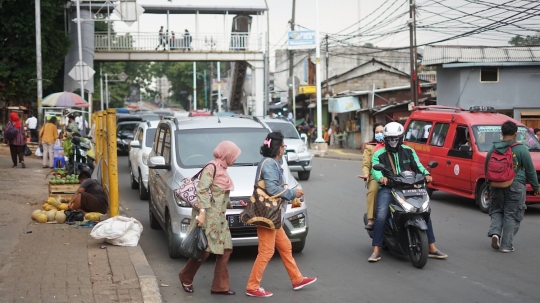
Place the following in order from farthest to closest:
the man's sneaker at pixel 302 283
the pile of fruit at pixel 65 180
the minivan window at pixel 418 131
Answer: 1. the minivan window at pixel 418 131
2. the pile of fruit at pixel 65 180
3. the man's sneaker at pixel 302 283

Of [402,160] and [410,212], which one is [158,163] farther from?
[410,212]

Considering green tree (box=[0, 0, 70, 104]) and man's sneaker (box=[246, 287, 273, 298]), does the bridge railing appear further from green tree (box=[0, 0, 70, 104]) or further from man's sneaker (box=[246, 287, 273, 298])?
man's sneaker (box=[246, 287, 273, 298])

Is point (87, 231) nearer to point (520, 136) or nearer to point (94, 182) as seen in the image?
point (94, 182)

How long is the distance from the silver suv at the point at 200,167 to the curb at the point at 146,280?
654 mm

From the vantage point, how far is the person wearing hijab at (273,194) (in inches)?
275

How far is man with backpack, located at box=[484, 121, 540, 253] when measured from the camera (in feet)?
30.7

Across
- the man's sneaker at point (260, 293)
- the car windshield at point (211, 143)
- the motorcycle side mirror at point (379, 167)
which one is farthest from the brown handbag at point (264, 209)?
the car windshield at point (211, 143)

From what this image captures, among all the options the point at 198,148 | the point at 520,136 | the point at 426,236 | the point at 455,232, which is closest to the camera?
the point at 426,236

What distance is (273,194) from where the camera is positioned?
6.97 m

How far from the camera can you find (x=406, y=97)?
40.6 metres

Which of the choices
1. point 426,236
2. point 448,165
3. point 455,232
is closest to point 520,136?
point 448,165

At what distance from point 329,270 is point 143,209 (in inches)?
271

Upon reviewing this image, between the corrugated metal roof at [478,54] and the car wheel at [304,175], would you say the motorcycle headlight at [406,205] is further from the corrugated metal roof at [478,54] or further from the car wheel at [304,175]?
the corrugated metal roof at [478,54]

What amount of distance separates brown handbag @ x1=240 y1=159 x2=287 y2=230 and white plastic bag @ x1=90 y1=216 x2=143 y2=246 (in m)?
2.86
